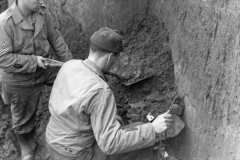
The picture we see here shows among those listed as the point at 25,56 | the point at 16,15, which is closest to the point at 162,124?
the point at 25,56

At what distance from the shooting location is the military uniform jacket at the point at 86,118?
253cm

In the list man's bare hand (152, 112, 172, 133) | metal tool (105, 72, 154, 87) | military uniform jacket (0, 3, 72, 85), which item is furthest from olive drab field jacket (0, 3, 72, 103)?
man's bare hand (152, 112, 172, 133)

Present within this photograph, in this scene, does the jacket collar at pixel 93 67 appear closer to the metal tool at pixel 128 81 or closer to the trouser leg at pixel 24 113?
the metal tool at pixel 128 81

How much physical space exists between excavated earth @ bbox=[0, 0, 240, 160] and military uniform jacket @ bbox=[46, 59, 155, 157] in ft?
2.02

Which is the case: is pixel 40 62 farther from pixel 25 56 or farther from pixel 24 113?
pixel 24 113

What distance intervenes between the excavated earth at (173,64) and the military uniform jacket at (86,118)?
0.62 metres

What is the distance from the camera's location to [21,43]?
3.37m

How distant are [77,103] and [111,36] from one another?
615 millimetres

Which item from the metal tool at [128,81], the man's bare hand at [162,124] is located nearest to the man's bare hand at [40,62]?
the metal tool at [128,81]

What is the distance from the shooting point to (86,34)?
15.0ft

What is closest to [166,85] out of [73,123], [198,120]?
[198,120]

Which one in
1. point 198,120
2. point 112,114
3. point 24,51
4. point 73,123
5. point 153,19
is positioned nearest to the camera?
point 112,114

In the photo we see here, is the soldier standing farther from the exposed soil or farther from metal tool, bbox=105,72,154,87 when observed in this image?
metal tool, bbox=105,72,154,87

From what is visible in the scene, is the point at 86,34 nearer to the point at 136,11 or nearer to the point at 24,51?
the point at 136,11
